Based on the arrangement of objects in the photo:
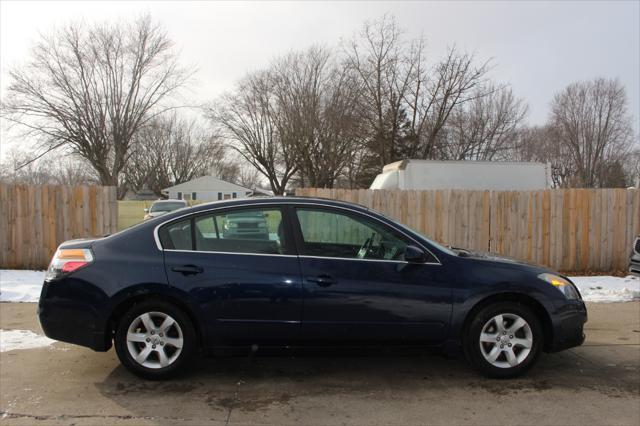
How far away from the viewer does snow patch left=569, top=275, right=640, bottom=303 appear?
25.6 ft

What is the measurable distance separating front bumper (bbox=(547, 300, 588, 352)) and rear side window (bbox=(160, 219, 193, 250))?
3.24 metres

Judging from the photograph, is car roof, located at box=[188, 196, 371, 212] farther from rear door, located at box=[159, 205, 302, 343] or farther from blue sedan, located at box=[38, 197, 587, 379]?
rear door, located at box=[159, 205, 302, 343]

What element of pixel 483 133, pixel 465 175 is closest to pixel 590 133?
pixel 483 133

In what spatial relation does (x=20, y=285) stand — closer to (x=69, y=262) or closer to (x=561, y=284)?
(x=69, y=262)

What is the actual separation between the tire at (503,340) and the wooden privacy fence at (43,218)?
780 centimetres

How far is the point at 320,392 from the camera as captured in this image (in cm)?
390

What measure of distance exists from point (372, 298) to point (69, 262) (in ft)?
8.48

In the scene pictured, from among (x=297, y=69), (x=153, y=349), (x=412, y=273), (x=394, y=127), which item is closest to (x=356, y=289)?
Result: (x=412, y=273)

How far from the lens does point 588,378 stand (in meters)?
4.30

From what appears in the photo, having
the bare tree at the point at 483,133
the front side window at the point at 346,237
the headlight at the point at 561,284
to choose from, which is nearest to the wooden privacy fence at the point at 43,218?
the front side window at the point at 346,237

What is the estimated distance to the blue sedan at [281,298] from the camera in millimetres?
3941

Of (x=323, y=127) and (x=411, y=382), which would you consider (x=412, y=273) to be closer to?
(x=411, y=382)

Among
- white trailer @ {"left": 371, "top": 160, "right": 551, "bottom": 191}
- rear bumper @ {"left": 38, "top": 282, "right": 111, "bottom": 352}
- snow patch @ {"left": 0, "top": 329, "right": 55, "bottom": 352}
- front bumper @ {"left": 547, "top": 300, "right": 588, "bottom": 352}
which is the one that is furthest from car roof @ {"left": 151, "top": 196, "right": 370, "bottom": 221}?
white trailer @ {"left": 371, "top": 160, "right": 551, "bottom": 191}

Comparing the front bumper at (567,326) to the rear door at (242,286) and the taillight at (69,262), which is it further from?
the taillight at (69,262)
